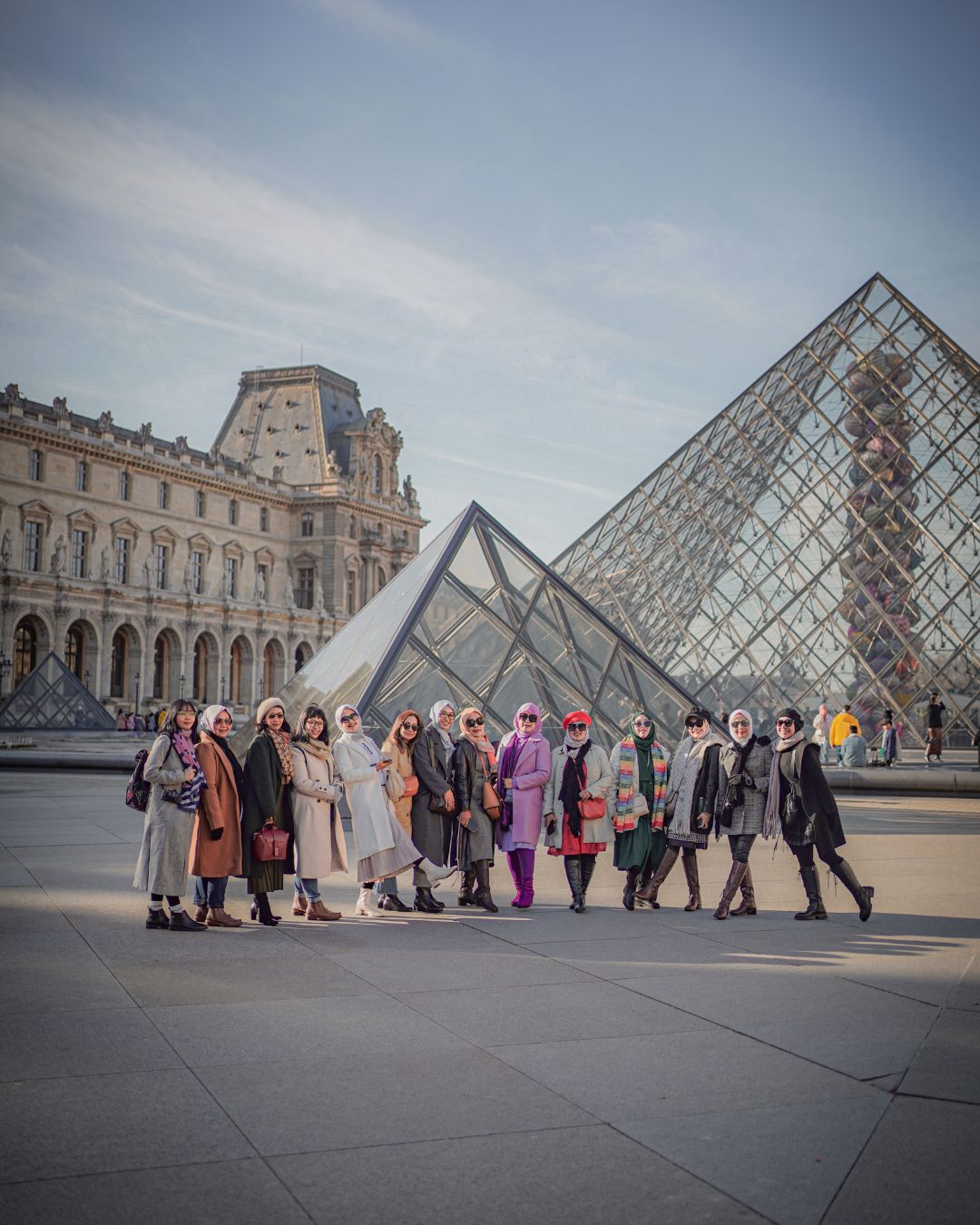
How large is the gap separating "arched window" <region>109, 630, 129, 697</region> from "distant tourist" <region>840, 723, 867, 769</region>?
47.1 m

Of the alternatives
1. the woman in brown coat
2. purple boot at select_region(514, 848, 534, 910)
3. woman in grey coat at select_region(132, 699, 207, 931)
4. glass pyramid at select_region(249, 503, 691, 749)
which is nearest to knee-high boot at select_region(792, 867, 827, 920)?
purple boot at select_region(514, 848, 534, 910)

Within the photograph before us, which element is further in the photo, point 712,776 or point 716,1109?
point 712,776

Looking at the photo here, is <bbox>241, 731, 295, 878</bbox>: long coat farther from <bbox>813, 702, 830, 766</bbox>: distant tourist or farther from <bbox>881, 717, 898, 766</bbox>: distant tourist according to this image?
<bbox>813, 702, 830, 766</bbox>: distant tourist

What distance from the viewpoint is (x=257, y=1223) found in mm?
3016

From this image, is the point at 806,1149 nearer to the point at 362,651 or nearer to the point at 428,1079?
the point at 428,1079

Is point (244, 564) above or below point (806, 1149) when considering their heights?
above

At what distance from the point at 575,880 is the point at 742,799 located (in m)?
1.18

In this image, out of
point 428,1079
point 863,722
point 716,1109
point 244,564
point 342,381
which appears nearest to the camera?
point 716,1109

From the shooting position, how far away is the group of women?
7117mm

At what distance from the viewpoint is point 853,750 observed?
69.4 ft

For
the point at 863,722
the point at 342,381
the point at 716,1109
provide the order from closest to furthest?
the point at 716,1109 → the point at 863,722 → the point at 342,381

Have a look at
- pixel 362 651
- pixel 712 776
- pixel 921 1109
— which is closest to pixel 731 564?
pixel 362 651

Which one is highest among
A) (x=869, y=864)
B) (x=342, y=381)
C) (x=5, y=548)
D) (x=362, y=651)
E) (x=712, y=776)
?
(x=342, y=381)

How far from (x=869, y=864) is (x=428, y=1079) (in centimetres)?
664
